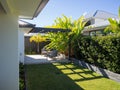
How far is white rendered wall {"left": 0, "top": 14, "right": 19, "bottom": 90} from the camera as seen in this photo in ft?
19.6

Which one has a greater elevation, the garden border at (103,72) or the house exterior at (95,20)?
the house exterior at (95,20)

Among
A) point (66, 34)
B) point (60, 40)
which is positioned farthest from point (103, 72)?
point (60, 40)

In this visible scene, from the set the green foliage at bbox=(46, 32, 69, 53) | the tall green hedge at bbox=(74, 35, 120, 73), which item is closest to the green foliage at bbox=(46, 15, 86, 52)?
the green foliage at bbox=(46, 32, 69, 53)

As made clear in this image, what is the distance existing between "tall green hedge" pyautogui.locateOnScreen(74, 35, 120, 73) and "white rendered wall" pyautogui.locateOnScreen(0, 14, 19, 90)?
658 cm

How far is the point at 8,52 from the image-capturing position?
6086mm

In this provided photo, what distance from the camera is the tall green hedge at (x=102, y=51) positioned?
10109 millimetres

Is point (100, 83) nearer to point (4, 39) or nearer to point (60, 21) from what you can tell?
point (4, 39)

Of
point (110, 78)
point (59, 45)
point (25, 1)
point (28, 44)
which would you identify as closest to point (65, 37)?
point (59, 45)

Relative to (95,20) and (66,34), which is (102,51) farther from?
(95,20)

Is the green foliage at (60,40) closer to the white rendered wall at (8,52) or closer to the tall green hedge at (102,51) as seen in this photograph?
the tall green hedge at (102,51)

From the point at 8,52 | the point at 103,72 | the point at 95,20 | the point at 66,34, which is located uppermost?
the point at 95,20

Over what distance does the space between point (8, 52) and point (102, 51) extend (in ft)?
24.7

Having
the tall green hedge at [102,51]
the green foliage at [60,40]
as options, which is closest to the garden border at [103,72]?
the tall green hedge at [102,51]

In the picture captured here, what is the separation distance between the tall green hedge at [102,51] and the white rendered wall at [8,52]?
658 cm
